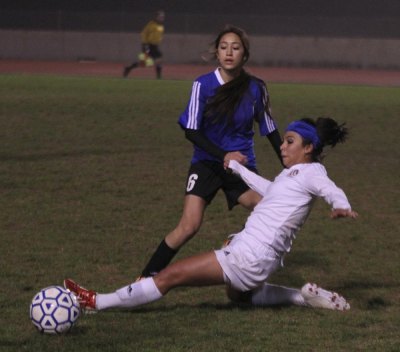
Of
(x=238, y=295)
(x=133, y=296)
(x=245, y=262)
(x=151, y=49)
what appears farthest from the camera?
(x=151, y=49)

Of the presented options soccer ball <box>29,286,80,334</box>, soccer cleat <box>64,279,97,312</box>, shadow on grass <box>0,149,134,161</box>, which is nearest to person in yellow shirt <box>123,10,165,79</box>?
shadow on grass <box>0,149,134,161</box>

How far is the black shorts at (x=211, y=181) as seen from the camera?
7.47 m

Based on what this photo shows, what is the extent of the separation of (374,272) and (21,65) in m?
34.4

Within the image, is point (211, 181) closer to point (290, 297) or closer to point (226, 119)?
point (226, 119)

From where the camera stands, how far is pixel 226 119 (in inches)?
291

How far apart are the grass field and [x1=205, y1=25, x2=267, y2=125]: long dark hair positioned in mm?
1341

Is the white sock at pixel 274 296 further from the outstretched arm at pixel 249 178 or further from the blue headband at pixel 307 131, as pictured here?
the blue headband at pixel 307 131

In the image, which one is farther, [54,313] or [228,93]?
[228,93]

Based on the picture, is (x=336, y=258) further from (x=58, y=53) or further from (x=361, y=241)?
(x=58, y=53)

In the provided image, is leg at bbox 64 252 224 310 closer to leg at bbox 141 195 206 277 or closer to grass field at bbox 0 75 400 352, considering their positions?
grass field at bbox 0 75 400 352

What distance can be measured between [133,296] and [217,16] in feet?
139

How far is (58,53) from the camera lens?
46.8 metres

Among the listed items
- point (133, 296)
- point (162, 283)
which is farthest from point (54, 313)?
point (162, 283)

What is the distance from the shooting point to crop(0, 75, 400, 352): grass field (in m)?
6.27
